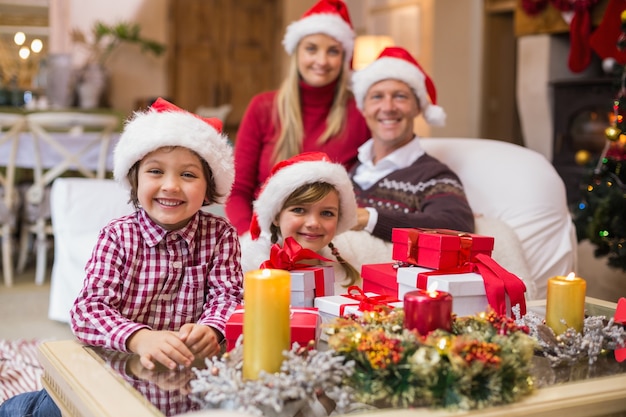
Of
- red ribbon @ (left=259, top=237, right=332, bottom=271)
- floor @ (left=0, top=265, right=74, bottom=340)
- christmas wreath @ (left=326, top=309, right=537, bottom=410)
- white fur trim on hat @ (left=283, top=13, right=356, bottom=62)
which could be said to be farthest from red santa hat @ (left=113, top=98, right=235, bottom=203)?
floor @ (left=0, top=265, right=74, bottom=340)

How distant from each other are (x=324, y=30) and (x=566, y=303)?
1564mm

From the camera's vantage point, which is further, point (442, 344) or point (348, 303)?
point (348, 303)

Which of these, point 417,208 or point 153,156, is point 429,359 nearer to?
point 153,156

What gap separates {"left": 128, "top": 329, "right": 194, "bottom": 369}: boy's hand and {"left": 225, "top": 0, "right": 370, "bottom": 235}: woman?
127 cm

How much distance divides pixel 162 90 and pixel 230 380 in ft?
20.3

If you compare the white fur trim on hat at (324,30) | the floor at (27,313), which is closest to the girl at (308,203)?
the white fur trim on hat at (324,30)

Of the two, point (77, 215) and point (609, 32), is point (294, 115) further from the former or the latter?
point (609, 32)

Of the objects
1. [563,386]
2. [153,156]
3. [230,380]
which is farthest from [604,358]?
[153,156]

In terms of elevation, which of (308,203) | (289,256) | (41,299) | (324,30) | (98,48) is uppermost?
(98,48)

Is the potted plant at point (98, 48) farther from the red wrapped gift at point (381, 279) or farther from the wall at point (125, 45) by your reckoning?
the red wrapped gift at point (381, 279)

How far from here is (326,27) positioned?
2.75 m

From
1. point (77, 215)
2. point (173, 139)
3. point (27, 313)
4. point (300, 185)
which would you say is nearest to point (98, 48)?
point (27, 313)

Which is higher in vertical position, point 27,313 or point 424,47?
point 424,47

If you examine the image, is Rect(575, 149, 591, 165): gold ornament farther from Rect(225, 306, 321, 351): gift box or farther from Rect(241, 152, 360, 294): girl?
Rect(225, 306, 321, 351): gift box
